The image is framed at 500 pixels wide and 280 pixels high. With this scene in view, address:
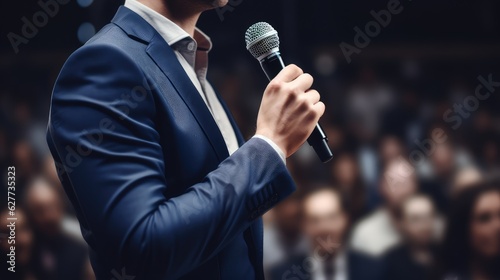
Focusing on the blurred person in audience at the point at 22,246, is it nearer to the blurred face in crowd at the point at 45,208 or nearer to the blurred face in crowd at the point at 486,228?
the blurred face in crowd at the point at 45,208

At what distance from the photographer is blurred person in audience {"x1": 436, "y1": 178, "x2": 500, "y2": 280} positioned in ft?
10.5

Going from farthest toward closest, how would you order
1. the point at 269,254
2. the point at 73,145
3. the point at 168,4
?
the point at 269,254
the point at 168,4
the point at 73,145

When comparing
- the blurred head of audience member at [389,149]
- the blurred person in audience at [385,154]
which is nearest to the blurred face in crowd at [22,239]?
the blurred person in audience at [385,154]

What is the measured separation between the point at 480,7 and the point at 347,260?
174cm

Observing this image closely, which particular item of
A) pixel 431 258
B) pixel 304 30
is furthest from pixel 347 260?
pixel 304 30

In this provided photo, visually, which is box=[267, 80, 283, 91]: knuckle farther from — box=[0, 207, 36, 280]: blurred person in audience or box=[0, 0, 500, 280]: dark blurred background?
box=[0, 207, 36, 280]: blurred person in audience

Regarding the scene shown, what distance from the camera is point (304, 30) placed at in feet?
10.5

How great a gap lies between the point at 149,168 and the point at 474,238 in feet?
9.64

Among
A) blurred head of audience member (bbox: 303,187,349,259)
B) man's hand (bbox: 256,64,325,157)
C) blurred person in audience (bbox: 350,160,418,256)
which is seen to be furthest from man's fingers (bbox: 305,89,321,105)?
blurred person in audience (bbox: 350,160,418,256)

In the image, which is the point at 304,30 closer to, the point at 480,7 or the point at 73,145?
the point at 480,7

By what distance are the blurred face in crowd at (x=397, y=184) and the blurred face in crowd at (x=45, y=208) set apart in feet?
Result: 6.30

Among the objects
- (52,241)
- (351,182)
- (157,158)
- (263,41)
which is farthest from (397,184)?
(157,158)

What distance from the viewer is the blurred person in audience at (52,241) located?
3070mm

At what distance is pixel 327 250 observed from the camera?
318cm
